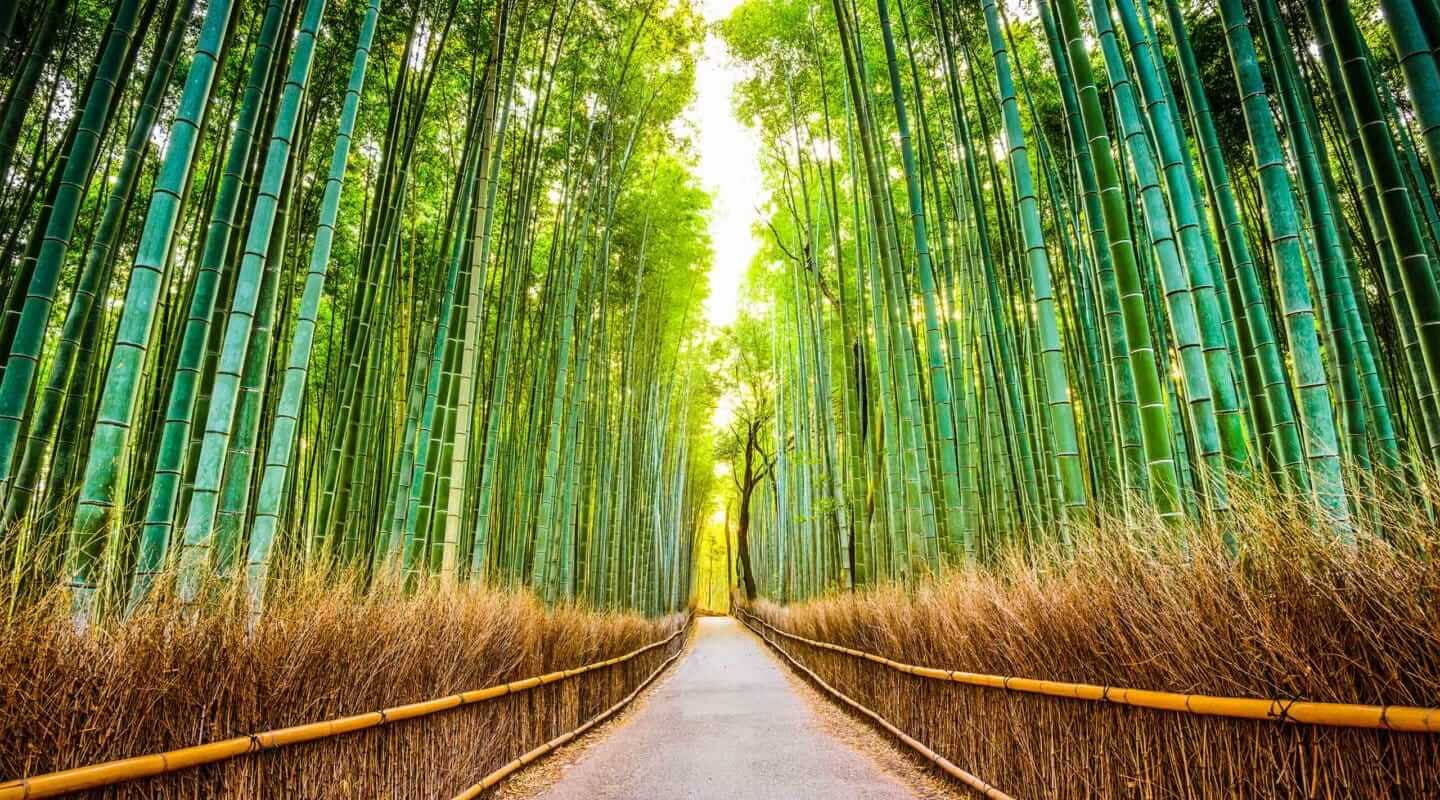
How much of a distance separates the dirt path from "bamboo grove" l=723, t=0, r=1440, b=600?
1.14 m

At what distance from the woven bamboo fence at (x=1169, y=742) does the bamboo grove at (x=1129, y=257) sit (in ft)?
1.06

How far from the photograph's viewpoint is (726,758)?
3.17m

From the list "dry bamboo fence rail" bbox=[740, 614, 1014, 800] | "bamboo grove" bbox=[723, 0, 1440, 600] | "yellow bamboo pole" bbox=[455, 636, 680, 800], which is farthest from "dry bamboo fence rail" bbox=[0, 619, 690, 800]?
"bamboo grove" bbox=[723, 0, 1440, 600]

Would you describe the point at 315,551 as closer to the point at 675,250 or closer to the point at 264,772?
the point at 264,772

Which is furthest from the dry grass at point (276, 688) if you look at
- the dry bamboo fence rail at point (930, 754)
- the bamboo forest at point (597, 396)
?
the dry bamboo fence rail at point (930, 754)

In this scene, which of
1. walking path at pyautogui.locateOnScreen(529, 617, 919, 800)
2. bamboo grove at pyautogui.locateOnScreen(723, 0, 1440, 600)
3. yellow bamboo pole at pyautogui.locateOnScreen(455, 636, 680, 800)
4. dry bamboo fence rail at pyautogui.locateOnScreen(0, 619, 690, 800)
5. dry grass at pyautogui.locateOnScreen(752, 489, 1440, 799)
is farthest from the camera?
walking path at pyautogui.locateOnScreen(529, 617, 919, 800)

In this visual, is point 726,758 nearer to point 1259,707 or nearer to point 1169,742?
point 1169,742

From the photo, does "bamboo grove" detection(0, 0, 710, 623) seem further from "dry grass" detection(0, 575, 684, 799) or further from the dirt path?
the dirt path

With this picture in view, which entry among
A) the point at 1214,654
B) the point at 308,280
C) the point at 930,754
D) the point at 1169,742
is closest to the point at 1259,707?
the point at 1214,654

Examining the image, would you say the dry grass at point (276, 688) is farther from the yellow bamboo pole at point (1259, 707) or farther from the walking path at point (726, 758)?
the yellow bamboo pole at point (1259, 707)

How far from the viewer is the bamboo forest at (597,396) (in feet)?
4.08

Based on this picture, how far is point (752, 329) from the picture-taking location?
12.6 meters

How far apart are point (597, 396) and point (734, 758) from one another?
3847mm

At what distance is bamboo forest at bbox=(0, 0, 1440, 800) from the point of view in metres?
1.24
